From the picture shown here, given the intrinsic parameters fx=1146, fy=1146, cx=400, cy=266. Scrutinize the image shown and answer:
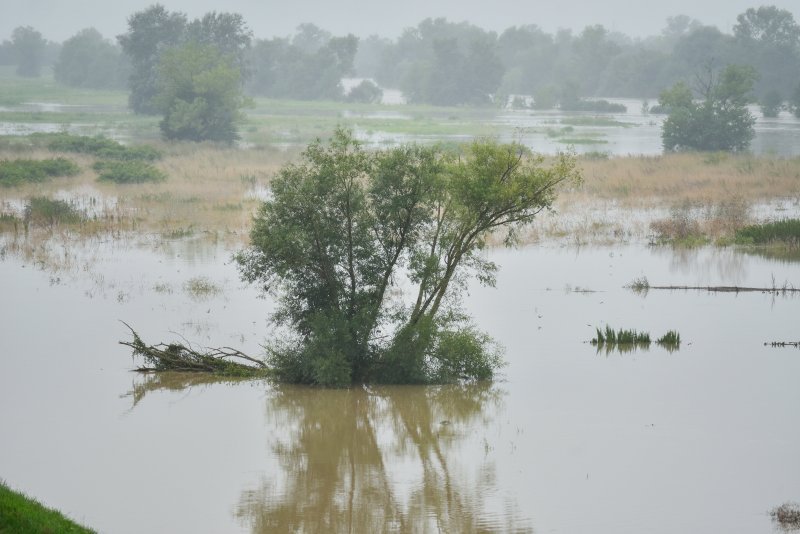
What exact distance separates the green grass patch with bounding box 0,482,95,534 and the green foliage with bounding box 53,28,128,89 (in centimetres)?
12301

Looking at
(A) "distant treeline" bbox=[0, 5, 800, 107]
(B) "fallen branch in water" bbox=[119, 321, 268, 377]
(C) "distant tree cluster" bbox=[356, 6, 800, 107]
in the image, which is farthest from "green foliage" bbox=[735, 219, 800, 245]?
(C) "distant tree cluster" bbox=[356, 6, 800, 107]

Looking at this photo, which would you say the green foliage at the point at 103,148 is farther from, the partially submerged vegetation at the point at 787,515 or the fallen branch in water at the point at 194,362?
the partially submerged vegetation at the point at 787,515

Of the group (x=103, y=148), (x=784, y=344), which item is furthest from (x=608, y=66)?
(x=784, y=344)

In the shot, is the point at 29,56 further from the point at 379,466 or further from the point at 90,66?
the point at 379,466

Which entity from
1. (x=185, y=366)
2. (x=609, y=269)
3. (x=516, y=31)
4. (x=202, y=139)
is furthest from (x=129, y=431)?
(x=516, y=31)

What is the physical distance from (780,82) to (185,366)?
368 ft

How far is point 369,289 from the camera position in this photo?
2238 centimetres

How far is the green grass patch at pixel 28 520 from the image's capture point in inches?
443

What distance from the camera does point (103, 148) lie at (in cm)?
6206

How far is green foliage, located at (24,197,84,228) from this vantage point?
1599 inches

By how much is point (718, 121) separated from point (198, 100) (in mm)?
32361

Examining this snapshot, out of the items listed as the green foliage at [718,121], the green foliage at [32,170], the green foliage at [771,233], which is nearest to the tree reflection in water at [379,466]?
the green foliage at [771,233]

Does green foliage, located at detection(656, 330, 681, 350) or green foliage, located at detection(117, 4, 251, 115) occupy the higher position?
green foliage, located at detection(117, 4, 251, 115)

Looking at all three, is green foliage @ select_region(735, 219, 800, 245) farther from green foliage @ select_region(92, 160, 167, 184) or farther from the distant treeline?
the distant treeline
